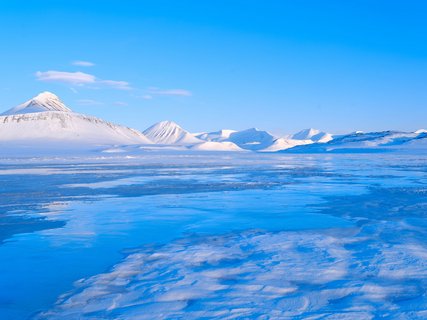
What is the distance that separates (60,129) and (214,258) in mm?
128215

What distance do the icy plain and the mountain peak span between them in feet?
493

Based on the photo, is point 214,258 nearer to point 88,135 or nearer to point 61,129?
point 88,135

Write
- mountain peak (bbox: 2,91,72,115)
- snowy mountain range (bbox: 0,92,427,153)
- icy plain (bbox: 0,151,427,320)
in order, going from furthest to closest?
mountain peak (bbox: 2,91,72,115), snowy mountain range (bbox: 0,92,427,153), icy plain (bbox: 0,151,427,320)

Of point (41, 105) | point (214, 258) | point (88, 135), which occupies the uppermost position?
point (41, 105)

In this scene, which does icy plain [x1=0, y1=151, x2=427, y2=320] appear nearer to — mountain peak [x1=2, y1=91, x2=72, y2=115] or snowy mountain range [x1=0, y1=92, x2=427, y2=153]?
snowy mountain range [x1=0, y1=92, x2=427, y2=153]

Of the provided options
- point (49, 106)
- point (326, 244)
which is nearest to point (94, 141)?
point (49, 106)

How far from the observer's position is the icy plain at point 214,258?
16.0ft

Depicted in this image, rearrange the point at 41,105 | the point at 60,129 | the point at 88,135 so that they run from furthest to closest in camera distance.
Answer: the point at 41,105, the point at 60,129, the point at 88,135

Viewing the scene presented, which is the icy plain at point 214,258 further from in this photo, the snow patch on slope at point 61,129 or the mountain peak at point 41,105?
the mountain peak at point 41,105

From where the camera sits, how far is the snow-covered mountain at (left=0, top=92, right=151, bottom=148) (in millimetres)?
Result: 118106

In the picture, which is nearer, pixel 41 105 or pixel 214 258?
pixel 214 258

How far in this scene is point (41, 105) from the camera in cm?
16788

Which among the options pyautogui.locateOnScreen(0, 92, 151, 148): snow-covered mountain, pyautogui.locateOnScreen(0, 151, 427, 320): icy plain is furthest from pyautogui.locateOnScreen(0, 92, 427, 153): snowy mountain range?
pyautogui.locateOnScreen(0, 151, 427, 320): icy plain

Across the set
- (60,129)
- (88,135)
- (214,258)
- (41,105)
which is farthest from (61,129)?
(214,258)
